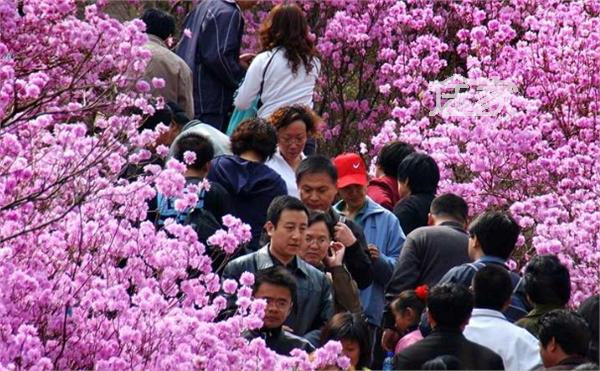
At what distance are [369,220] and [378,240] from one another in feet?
0.41

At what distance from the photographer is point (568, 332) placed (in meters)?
7.63

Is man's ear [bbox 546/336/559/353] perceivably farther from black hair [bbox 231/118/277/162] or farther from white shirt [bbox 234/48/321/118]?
white shirt [bbox 234/48/321/118]

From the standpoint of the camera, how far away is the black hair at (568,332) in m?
7.64

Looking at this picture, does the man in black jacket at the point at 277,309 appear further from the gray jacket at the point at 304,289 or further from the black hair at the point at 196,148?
the black hair at the point at 196,148

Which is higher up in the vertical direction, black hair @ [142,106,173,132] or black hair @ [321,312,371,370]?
→ black hair @ [321,312,371,370]

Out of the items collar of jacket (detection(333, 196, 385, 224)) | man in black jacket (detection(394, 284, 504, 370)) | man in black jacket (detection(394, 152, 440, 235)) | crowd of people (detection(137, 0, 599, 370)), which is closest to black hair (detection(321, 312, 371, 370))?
crowd of people (detection(137, 0, 599, 370))

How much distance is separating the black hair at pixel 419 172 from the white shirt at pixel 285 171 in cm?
59

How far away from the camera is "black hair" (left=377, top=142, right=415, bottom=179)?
10641 mm

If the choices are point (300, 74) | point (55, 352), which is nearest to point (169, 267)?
point (55, 352)

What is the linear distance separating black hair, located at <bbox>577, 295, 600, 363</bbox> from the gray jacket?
1280 millimetres

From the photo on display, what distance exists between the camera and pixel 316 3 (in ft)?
49.0

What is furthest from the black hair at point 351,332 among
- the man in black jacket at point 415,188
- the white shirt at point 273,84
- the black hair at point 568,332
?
the white shirt at point 273,84

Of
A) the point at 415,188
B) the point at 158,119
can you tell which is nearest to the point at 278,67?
the point at 158,119

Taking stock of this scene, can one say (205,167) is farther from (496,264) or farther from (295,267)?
(496,264)
